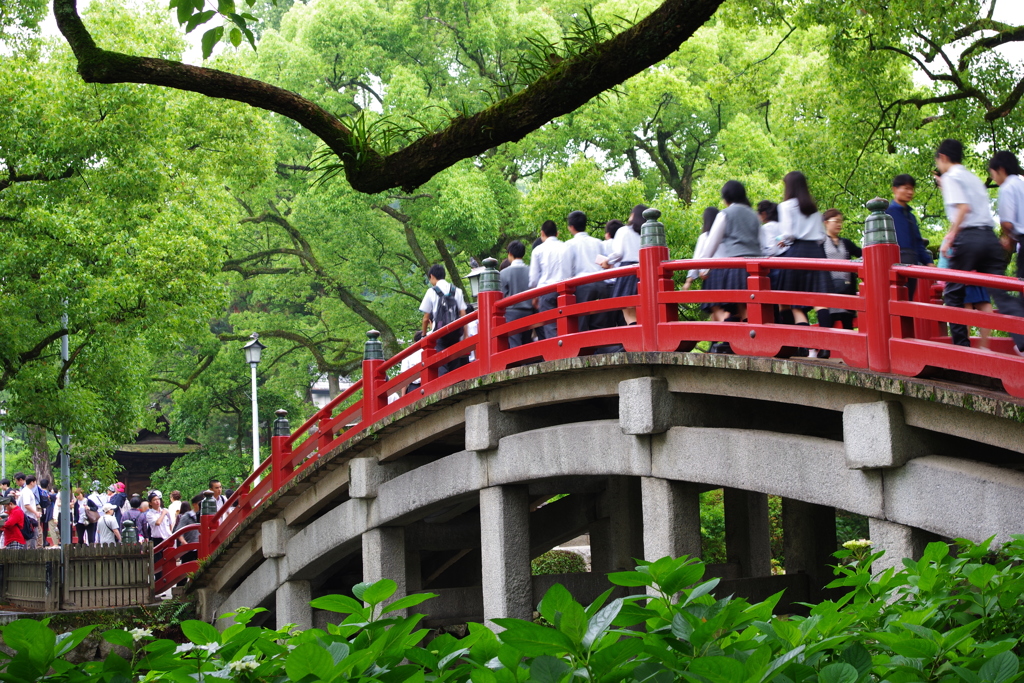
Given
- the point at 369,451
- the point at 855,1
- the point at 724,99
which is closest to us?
the point at 369,451

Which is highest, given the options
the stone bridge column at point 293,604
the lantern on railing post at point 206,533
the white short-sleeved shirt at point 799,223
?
the white short-sleeved shirt at point 799,223

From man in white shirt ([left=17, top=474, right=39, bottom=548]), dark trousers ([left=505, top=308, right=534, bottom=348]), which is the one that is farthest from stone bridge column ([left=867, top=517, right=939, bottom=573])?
man in white shirt ([left=17, top=474, right=39, bottom=548])

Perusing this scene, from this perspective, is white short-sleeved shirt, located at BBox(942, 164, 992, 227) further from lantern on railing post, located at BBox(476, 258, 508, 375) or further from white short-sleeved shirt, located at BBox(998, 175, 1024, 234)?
lantern on railing post, located at BBox(476, 258, 508, 375)

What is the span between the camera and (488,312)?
35.5 feet

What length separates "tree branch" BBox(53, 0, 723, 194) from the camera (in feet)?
12.0

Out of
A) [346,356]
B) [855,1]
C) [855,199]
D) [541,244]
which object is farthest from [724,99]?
[346,356]

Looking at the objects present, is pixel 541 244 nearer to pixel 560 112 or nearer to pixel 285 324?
pixel 560 112

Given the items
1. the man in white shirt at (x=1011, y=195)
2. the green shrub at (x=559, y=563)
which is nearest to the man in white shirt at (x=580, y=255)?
the man in white shirt at (x=1011, y=195)

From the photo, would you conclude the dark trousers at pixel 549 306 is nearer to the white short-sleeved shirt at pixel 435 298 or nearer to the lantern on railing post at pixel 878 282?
the white short-sleeved shirt at pixel 435 298

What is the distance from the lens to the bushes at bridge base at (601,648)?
6.90 feet

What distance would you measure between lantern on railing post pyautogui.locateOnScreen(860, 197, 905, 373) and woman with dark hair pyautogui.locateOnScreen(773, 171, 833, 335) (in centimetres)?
133

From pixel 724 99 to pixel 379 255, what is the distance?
Result: 10.8 metres

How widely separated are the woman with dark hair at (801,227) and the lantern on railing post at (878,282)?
4.38ft

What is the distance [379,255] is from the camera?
2670 centimetres
